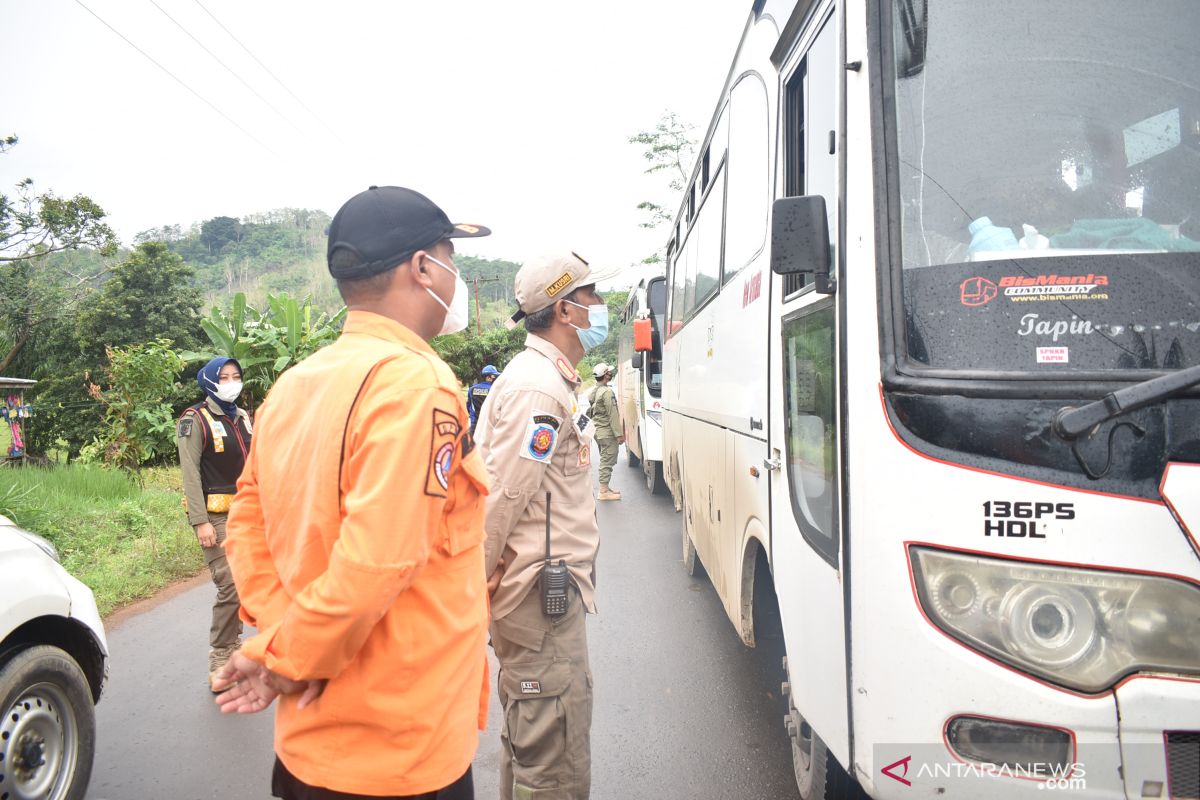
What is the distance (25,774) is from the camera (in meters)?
2.96

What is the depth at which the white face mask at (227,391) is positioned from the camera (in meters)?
4.82

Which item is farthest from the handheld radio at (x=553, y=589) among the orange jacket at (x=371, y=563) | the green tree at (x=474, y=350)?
the green tree at (x=474, y=350)

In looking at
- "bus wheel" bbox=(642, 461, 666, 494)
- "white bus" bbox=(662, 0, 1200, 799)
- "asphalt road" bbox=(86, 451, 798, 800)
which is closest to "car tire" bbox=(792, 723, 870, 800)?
"white bus" bbox=(662, 0, 1200, 799)

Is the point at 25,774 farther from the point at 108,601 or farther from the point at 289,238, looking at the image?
the point at 289,238

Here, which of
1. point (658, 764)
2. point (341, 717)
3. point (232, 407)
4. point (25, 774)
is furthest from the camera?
point (232, 407)

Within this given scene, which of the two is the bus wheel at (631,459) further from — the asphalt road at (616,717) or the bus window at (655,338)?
the asphalt road at (616,717)

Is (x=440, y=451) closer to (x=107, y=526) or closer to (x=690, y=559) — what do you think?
(x=690, y=559)

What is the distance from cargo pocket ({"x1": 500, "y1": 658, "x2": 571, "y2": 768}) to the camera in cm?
248

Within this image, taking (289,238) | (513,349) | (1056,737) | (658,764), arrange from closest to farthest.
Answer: (1056,737) < (658,764) < (513,349) < (289,238)

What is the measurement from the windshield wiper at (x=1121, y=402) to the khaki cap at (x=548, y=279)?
5.32ft

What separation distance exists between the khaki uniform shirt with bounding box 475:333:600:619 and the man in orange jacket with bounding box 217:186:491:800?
74cm

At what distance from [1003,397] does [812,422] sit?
0.80 meters

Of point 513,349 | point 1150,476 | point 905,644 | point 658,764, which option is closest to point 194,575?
point 658,764

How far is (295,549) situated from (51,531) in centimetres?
803
